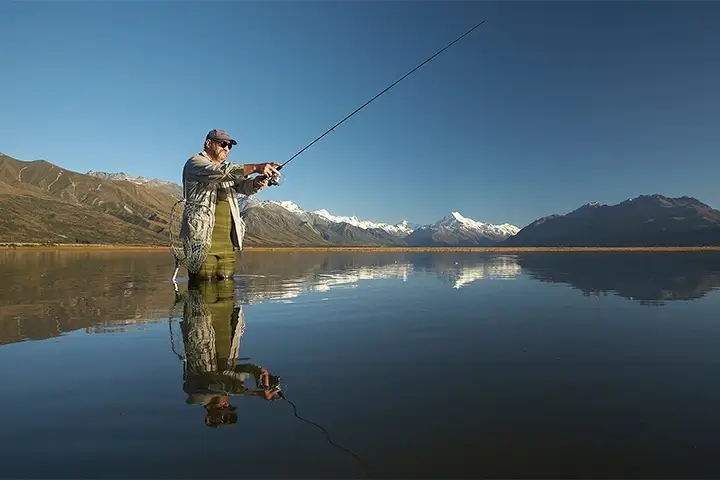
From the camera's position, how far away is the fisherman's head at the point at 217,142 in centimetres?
1303

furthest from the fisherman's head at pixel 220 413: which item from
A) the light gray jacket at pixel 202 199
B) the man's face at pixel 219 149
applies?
the man's face at pixel 219 149

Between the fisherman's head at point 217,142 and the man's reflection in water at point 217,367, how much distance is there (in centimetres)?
541

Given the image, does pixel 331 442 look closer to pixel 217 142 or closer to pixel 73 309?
pixel 73 309

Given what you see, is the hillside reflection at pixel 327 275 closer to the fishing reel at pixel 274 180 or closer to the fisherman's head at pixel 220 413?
the fishing reel at pixel 274 180

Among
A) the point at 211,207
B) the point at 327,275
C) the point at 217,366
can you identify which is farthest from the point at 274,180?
the point at 327,275

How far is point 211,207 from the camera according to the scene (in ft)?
42.4

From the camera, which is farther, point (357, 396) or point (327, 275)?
point (327, 275)

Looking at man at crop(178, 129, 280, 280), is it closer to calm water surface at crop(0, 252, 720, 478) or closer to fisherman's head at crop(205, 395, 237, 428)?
calm water surface at crop(0, 252, 720, 478)

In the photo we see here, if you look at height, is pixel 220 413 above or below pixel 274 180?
below

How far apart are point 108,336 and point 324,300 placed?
6.64 metres

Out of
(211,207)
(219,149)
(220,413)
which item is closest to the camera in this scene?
(220,413)

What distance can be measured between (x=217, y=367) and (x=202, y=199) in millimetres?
8405

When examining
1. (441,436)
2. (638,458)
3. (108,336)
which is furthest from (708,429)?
(108,336)

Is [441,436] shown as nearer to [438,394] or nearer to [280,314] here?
[438,394]
